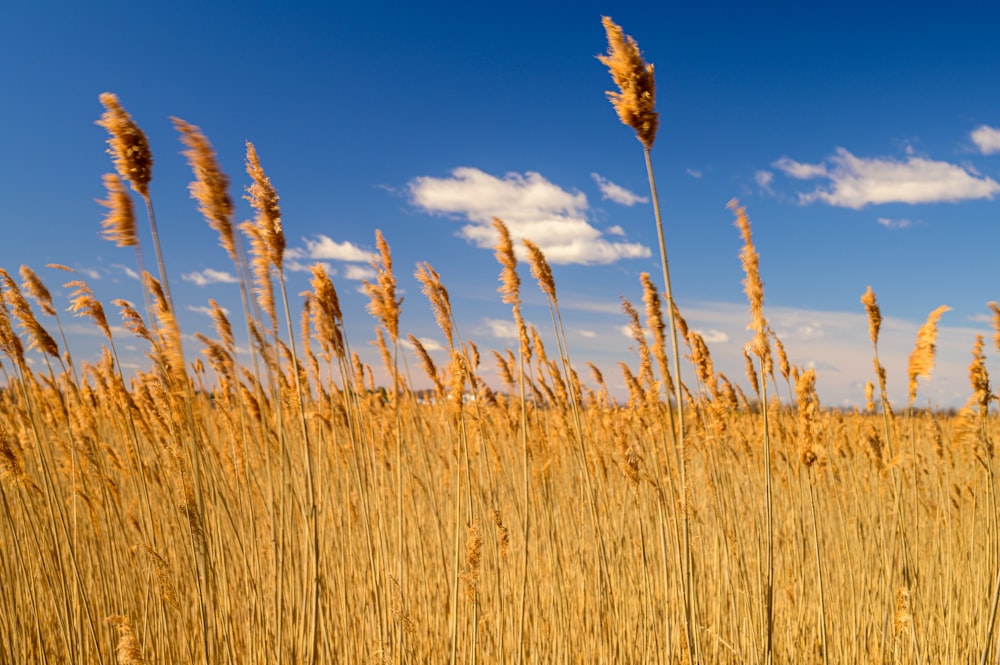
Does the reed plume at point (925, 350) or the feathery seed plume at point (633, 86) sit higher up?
the feathery seed plume at point (633, 86)

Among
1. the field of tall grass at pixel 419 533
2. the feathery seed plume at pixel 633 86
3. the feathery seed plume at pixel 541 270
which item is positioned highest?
the feathery seed plume at pixel 633 86

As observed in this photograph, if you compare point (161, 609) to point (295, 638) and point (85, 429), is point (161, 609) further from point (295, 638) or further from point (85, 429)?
point (85, 429)

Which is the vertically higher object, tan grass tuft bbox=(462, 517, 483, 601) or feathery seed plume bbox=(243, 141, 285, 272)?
feathery seed plume bbox=(243, 141, 285, 272)

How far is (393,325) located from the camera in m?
2.21

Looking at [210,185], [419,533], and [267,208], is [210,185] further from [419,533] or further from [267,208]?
[419,533]

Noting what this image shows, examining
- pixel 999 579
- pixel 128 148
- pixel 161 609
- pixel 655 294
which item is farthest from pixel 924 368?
pixel 161 609

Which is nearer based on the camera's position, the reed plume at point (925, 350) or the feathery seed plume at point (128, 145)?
the feathery seed plume at point (128, 145)

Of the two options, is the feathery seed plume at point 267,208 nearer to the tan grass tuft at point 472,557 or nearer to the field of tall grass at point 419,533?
the field of tall grass at point 419,533

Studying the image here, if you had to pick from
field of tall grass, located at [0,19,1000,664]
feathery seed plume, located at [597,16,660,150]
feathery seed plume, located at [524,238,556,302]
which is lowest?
field of tall grass, located at [0,19,1000,664]

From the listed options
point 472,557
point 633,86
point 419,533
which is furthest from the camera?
point 419,533

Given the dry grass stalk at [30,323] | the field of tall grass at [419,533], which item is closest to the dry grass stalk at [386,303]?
the field of tall grass at [419,533]

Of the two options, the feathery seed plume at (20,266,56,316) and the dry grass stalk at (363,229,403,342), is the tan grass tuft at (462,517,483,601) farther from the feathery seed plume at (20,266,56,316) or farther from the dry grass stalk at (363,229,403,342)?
the feathery seed plume at (20,266,56,316)

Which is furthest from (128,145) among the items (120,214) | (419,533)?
(419,533)

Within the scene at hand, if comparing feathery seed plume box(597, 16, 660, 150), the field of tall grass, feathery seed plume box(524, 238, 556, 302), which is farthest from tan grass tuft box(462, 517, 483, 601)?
feathery seed plume box(597, 16, 660, 150)
